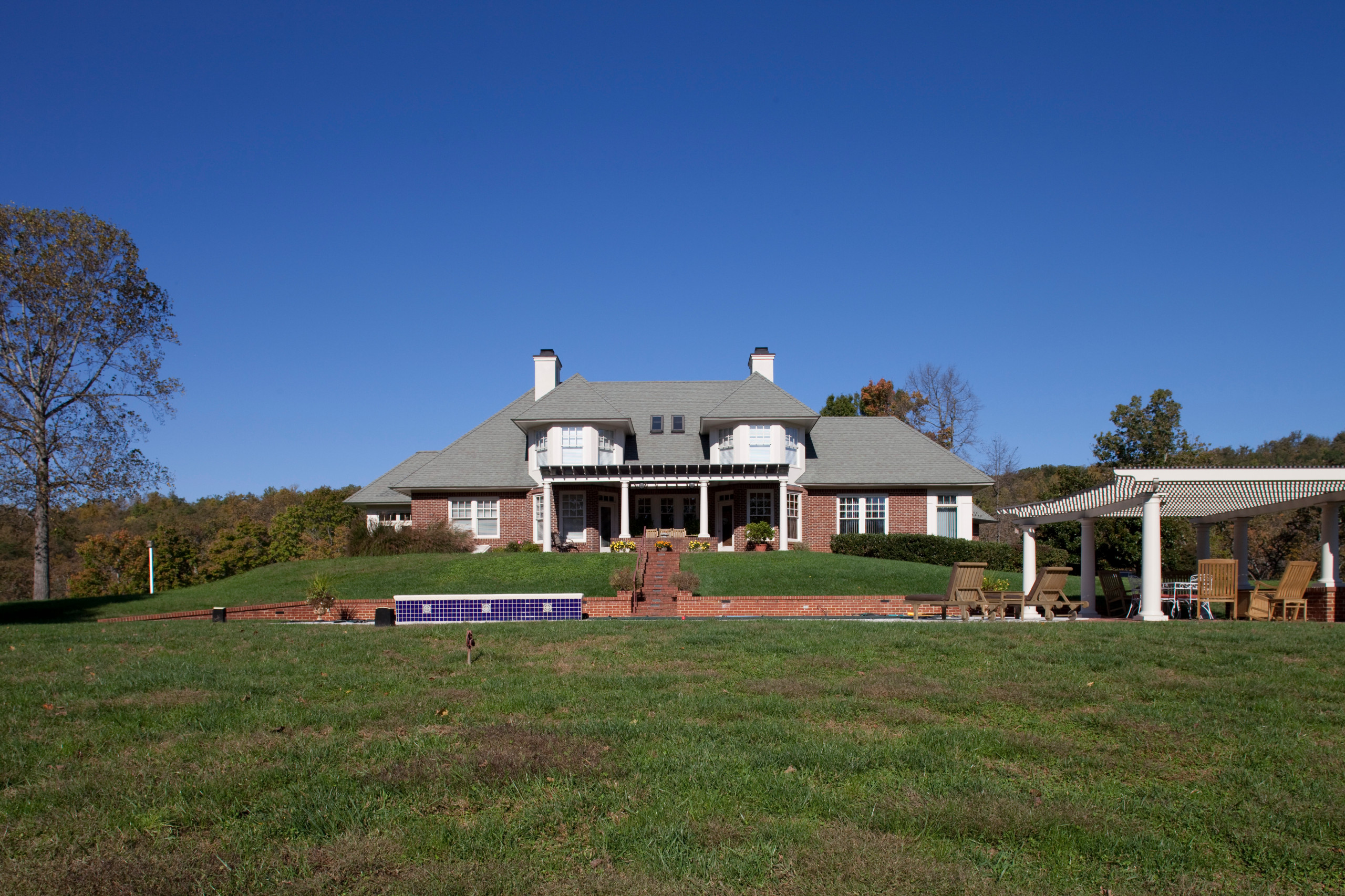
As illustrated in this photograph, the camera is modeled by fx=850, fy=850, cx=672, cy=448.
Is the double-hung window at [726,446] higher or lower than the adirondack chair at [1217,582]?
higher

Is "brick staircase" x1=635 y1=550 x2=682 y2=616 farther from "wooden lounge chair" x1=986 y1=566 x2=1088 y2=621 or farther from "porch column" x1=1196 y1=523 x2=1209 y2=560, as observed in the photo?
"porch column" x1=1196 y1=523 x2=1209 y2=560

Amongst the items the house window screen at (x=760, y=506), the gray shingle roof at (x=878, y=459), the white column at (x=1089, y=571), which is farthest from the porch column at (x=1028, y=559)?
the house window screen at (x=760, y=506)

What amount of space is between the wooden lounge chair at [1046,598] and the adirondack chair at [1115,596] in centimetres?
87

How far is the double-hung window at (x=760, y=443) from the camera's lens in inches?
1342

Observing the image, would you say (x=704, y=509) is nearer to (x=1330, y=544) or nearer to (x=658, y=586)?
(x=658, y=586)

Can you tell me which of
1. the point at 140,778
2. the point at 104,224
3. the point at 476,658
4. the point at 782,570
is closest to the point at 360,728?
the point at 140,778

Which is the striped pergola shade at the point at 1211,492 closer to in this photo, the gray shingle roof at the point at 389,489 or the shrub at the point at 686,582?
the shrub at the point at 686,582

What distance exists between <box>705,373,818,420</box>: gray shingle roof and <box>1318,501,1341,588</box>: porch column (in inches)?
789

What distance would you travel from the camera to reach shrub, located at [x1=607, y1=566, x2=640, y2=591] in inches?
865

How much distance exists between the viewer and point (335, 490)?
62125 millimetres

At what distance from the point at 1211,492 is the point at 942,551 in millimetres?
16780

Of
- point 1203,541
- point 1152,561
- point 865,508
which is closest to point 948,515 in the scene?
point 865,508

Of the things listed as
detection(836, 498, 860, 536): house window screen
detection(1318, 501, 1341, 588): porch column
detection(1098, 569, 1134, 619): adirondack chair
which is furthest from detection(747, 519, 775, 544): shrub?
detection(1318, 501, 1341, 588): porch column

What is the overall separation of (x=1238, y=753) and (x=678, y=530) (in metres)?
29.4
